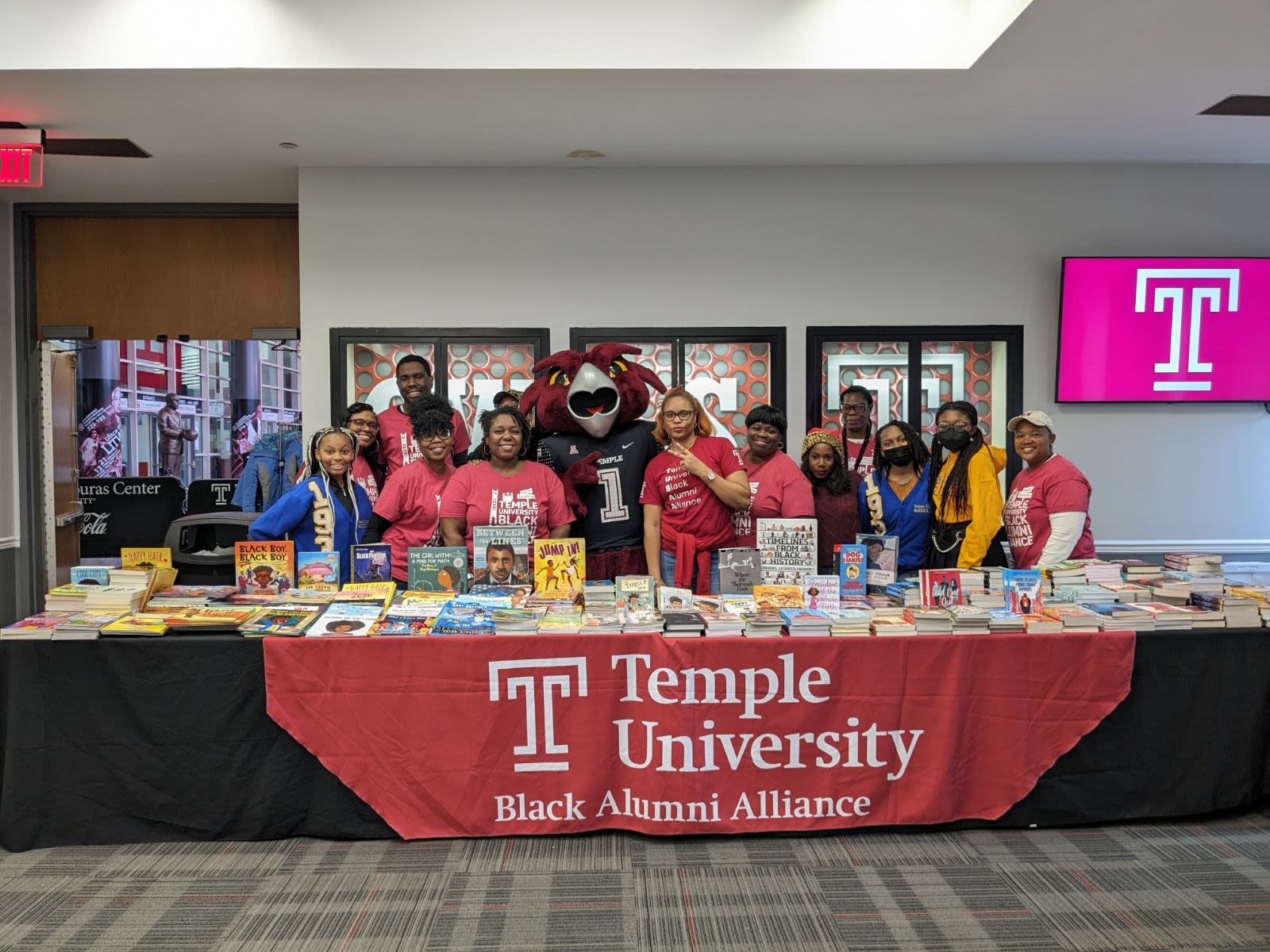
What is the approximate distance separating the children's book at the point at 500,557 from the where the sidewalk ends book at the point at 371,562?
1.11 feet

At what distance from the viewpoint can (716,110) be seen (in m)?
4.26

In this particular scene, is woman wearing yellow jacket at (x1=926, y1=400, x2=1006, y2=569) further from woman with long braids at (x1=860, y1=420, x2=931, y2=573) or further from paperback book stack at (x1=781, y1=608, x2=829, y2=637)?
paperback book stack at (x1=781, y1=608, x2=829, y2=637)

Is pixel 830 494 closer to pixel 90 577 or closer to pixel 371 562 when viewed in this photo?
pixel 371 562

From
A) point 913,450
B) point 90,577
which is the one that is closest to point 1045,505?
point 913,450

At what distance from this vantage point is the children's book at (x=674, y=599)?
9.83 ft

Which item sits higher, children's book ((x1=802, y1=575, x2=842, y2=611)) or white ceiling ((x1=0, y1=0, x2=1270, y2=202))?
white ceiling ((x1=0, y1=0, x2=1270, y2=202))

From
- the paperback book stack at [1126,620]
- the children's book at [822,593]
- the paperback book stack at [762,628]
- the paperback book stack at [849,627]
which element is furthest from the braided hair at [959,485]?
the paperback book stack at [762,628]

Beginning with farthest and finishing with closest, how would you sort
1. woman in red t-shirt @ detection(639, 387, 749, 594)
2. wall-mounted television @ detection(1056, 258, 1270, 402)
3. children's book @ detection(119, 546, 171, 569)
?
wall-mounted television @ detection(1056, 258, 1270, 402)
woman in red t-shirt @ detection(639, 387, 749, 594)
children's book @ detection(119, 546, 171, 569)

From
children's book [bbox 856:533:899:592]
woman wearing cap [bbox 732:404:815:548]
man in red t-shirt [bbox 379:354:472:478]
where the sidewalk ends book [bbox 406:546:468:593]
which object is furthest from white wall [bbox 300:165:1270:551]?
where the sidewalk ends book [bbox 406:546:468:593]

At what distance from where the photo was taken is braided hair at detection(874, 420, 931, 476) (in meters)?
3.76

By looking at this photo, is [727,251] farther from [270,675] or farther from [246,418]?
[246,418]

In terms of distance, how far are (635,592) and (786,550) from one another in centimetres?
63

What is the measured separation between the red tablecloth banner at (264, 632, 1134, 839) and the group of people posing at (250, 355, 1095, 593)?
0.79 m

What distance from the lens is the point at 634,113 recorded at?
430 centimetres
